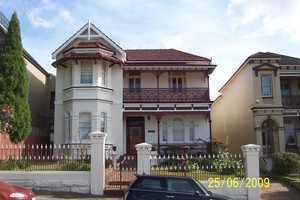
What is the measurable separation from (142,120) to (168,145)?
106 inches

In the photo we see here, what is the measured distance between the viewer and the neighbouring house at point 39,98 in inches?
963

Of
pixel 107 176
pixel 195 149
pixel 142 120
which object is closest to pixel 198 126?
pixel 195 149

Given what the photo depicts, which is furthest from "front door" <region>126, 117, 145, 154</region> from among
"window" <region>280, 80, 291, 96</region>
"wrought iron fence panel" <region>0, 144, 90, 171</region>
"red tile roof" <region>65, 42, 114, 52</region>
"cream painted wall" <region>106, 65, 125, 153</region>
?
"window" <region>280, 80, 291, 96</region>

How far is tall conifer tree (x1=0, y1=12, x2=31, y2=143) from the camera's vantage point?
1823 cm

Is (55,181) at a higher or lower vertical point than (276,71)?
lower

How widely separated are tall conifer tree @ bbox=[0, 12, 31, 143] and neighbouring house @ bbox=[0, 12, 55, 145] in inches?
141

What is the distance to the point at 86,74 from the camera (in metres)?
22.9

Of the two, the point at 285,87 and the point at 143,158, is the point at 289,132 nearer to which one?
the point at 285,87

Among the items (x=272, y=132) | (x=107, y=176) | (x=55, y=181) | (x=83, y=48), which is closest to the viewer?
(x=55, y=181)

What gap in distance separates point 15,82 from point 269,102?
16.0 m

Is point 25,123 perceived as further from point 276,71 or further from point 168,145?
point 276,71

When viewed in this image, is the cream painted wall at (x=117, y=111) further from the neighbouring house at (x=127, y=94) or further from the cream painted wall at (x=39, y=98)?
the cream painted wall at (x=39, y=98)

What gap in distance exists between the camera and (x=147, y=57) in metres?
25.2

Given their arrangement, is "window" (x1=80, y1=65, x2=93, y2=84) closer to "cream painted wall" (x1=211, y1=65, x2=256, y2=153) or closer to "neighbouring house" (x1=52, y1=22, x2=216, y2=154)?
"neighbouring house" (x1=52, y1=22, x2=216, y2=154)
